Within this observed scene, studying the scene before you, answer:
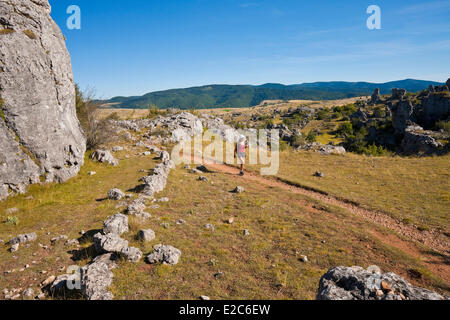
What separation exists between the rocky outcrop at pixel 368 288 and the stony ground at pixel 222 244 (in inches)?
57.0

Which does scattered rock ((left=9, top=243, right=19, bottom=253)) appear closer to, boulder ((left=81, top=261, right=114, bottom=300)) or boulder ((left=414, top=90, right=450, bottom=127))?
boulder ((left=81, top=261, right=114, bottom=300))

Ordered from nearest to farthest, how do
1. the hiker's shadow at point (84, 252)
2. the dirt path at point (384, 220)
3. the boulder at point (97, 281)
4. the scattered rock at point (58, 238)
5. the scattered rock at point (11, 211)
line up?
the boulder at point (97, 281) → the hiker's shadow at point (84, 252) → the scattered rock at point (58, 238) → the dirt path at point (384, 220) → the scattered rock at point (11, 211)

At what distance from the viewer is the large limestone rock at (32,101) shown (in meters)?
14.0

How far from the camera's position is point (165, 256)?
8.07 m

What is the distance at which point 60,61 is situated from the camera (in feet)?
58.0

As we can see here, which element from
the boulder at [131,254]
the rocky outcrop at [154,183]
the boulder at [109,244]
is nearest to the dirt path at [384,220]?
the rocky outcrop at [154,183]

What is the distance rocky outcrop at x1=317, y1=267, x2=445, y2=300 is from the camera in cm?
481

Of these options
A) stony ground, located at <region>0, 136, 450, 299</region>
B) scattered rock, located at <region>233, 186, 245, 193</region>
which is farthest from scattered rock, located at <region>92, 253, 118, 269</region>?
scattered rock, located at <region>233, 186, 245, 193</region>

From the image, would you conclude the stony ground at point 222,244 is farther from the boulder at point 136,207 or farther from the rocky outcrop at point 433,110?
the rocky outcrop at point 433,110

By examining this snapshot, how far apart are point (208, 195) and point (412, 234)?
10.9 meters

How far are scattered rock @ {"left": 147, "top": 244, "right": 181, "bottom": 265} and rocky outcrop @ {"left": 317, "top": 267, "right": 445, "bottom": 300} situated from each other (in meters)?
4.78

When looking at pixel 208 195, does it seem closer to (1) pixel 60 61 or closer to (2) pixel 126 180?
(2) pixel 126 180

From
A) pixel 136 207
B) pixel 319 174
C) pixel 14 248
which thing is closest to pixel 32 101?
pixel 14 248

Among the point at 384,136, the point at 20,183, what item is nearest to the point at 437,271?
the point at 20,183
